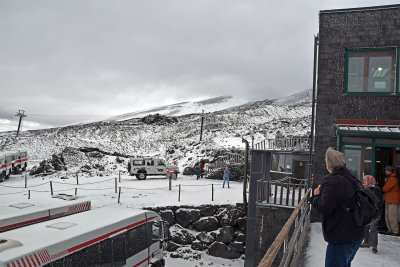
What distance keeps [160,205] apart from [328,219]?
14.8 meters

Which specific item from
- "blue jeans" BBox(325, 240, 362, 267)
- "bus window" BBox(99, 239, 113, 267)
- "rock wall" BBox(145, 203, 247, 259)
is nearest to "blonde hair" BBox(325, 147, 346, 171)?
"blue jeans" BBox(325, 240, 362, 267)

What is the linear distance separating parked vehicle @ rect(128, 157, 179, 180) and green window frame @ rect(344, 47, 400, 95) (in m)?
18.9

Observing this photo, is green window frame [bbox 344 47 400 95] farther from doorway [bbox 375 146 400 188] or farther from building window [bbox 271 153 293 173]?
building window [bbox 271 153 293 173]

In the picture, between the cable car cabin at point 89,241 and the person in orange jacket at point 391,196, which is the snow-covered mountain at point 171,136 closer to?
the cable car cabin at point 89,241

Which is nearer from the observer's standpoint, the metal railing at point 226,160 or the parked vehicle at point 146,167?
the parked vehicle at point 146,167

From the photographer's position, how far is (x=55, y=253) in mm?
5047

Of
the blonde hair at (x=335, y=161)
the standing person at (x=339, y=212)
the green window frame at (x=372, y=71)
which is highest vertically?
the green window frame at (x=372, y=71)

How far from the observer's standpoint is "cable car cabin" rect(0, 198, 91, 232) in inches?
239

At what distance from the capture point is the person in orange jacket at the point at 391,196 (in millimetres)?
7379

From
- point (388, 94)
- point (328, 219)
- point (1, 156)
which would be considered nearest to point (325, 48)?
point (388, 94)

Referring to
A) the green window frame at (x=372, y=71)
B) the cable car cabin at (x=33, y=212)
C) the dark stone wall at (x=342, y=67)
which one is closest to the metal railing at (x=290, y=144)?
the dark stone wall at (x=342, y=67)

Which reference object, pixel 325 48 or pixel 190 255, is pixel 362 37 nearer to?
pixel 325 48

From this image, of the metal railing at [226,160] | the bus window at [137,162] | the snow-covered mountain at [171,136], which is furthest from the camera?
the snow-covered mountain at [171,136]

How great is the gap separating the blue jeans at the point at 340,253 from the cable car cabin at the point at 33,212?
6060mm
